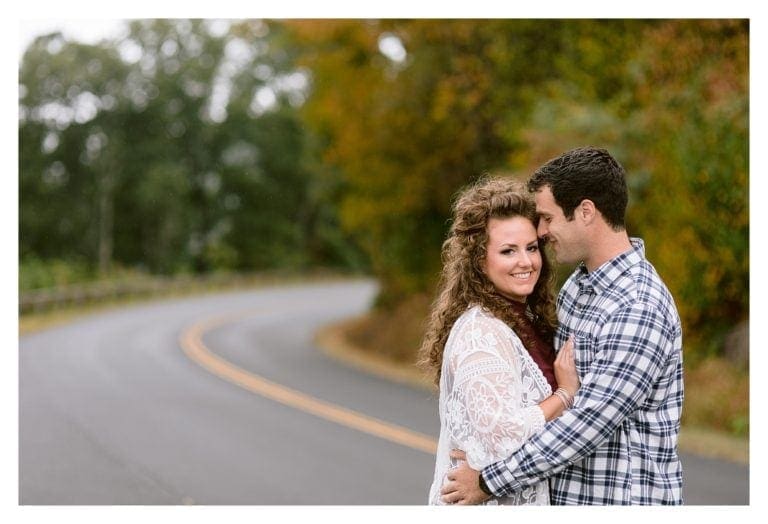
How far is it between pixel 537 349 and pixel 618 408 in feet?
1.26

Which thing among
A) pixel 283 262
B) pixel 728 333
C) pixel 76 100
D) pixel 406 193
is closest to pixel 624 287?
pixel 728 333

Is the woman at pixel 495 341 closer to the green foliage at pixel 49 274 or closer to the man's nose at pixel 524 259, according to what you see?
the man's nose at pixel 524 259

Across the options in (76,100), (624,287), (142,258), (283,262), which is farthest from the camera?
(283,262)

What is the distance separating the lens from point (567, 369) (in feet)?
8.95

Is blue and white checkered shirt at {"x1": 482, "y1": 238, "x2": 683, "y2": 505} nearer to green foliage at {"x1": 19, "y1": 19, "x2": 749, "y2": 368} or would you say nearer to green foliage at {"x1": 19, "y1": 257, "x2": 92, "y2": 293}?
green foliage at {"x1": 19, "y1": 19, "x2": 749, "y2": 368}

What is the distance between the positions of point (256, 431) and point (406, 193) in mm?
7471

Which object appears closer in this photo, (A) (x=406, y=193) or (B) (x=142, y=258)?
(A) (x=406, y=193)

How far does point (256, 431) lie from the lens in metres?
9.79

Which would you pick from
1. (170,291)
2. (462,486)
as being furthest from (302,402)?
(170,291)

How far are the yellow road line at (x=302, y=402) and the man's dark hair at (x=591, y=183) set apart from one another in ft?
21.4

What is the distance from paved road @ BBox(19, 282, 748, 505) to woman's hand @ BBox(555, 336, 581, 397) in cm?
310

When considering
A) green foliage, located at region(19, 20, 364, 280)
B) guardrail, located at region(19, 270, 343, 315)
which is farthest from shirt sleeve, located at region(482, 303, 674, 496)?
green foliage, located at region(19, 20, 364, 280)

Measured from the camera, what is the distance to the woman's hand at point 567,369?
107 inches
